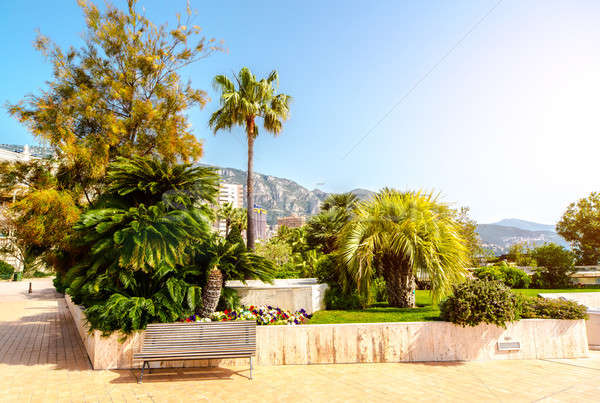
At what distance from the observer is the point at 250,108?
14.5 meters

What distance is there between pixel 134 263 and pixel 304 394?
4.13m

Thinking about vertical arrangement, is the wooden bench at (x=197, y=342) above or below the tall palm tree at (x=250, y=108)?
below

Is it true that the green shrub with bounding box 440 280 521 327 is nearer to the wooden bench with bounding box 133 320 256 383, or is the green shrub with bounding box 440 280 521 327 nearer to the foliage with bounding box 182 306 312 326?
the foliage with bounding box 182 306 312 326

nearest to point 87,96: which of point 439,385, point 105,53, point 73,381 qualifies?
point 105,53

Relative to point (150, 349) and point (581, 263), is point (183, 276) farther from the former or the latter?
point (581, 263)

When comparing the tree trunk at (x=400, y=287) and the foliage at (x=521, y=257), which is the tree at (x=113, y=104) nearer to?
the tree trunk at (x=400, y=287)

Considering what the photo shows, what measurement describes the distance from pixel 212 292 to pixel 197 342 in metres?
1.76

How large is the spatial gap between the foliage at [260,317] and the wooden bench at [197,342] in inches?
45.5

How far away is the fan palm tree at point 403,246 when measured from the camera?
9.10 meters

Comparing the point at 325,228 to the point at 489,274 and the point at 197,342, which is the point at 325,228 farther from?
the point at 197,342

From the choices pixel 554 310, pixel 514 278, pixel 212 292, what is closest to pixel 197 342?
pixel 212 292

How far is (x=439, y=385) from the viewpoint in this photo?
5.79 m

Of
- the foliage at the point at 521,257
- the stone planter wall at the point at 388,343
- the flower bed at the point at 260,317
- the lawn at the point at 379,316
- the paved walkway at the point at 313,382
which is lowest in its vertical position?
the paved walkway at the point at 313,382

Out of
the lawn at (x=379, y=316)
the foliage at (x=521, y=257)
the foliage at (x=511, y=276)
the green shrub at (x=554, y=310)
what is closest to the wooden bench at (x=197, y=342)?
the lawn at (x=379, y=316)
